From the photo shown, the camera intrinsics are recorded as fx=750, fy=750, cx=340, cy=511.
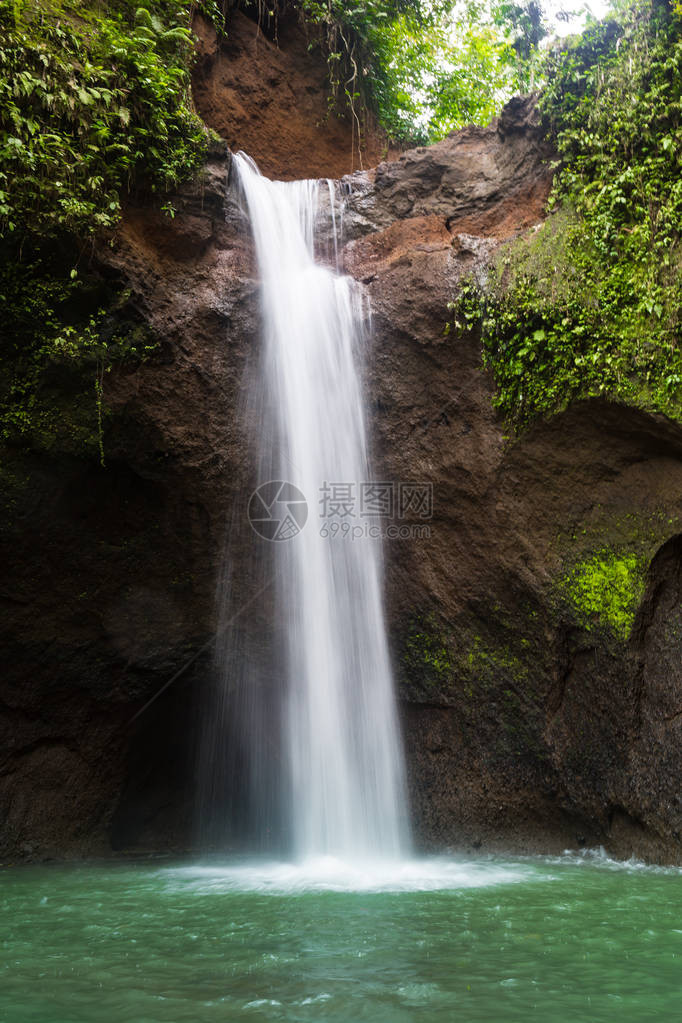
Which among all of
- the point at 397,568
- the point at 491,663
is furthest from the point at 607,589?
the point at 397,568

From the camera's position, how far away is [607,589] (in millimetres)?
6746

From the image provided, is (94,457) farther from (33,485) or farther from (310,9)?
(310,9)

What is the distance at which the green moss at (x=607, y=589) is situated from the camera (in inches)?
261

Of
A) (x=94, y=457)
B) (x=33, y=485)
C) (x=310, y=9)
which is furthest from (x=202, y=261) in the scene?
(x=310, y=9)

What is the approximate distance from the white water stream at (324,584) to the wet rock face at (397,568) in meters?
0.22

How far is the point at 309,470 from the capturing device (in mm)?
7758

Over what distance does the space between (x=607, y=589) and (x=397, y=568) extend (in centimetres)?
203

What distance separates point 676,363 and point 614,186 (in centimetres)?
193

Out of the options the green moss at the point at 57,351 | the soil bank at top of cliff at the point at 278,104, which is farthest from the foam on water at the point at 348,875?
the soil bank at top of cliff at the point at 278,104

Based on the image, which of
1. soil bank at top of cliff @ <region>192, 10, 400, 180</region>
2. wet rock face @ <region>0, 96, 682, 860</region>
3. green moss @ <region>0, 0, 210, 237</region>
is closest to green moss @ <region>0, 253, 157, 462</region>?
wet rock face @ <region>0, 96, 682, 860</region>

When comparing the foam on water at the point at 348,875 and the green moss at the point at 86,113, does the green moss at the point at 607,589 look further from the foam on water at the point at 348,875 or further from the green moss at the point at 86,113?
the green moss at the point at 86,113

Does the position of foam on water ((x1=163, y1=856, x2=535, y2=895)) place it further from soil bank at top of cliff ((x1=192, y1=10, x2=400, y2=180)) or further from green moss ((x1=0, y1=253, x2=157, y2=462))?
soil bank at top of cliff ((x1=192, y1=10, x2=400, y2=180))

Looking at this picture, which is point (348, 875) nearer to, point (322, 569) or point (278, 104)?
point (322, 569)

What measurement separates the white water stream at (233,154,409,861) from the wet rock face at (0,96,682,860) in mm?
222
